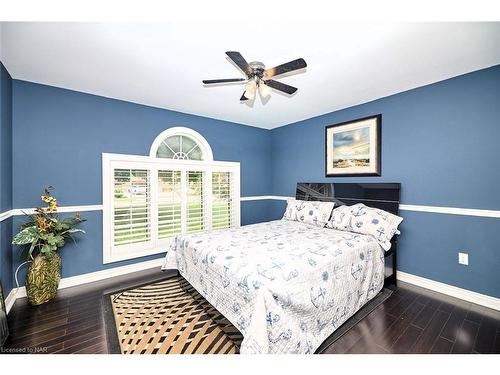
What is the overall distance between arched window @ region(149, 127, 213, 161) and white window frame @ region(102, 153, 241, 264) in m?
0.12

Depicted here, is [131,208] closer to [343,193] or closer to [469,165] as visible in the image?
[343,193]

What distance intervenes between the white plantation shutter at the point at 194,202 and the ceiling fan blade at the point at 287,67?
8.09ft

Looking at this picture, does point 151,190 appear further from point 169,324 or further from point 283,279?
point 283,279

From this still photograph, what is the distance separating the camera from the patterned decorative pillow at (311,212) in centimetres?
329

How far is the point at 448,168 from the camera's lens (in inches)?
100.0

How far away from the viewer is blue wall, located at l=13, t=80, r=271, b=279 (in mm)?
2541

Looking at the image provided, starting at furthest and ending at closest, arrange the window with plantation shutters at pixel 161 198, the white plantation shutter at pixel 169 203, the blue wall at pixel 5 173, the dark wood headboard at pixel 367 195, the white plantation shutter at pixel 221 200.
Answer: the white plantation shutter at pixel 221 200 < the white plantation shutter at pixel 169 203 < the window with plantation shutters at pixel 161 198 < the dark wood headboard at pixel 367 195 < the blue wall at pixel 5 173

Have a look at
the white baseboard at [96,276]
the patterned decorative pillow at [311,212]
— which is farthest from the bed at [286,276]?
the white baseboard at [96,276]

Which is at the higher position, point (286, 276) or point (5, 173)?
point (5, 173)

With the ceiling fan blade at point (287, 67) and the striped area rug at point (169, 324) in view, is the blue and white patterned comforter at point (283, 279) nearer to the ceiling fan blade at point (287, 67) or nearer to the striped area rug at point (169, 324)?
the striped area rug at point (169, 324)

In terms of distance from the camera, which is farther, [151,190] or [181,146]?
[181,146]

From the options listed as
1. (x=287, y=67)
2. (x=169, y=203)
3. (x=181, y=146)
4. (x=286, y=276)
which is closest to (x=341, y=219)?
(x=286, y=276)

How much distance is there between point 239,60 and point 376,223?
8.14 feet

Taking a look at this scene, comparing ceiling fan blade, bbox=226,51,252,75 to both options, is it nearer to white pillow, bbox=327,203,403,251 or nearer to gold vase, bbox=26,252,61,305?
white pillow, bbox=327,203,403,251
